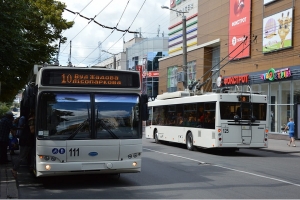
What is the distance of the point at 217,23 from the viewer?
42750mm

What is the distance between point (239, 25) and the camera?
1508 inches

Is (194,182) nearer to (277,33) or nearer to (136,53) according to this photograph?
(277,33)

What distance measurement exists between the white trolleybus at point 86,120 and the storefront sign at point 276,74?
2245 centimetres

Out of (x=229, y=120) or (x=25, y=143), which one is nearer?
(x=25, y=143)

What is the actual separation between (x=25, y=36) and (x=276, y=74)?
68.0 ft

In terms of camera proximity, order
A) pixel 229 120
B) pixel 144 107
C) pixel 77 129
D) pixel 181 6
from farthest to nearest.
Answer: pixel 181 6 → pixel 229 120 → pixel 144 107 → pixel 77 129

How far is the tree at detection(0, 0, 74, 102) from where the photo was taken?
11.6m

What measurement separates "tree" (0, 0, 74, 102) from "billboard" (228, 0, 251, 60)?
18747mm

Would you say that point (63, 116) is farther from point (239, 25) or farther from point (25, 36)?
point (239, 25)

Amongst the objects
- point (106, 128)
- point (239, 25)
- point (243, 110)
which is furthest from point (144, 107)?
point (239, 25)

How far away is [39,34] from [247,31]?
2084cm

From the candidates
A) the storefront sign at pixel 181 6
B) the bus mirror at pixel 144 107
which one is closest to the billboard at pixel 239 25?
the storefront sign at pixel 181 6

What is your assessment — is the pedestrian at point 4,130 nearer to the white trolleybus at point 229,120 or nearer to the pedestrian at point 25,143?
the pedestrian at point 25,143

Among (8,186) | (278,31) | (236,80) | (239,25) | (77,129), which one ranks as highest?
(239,25)
